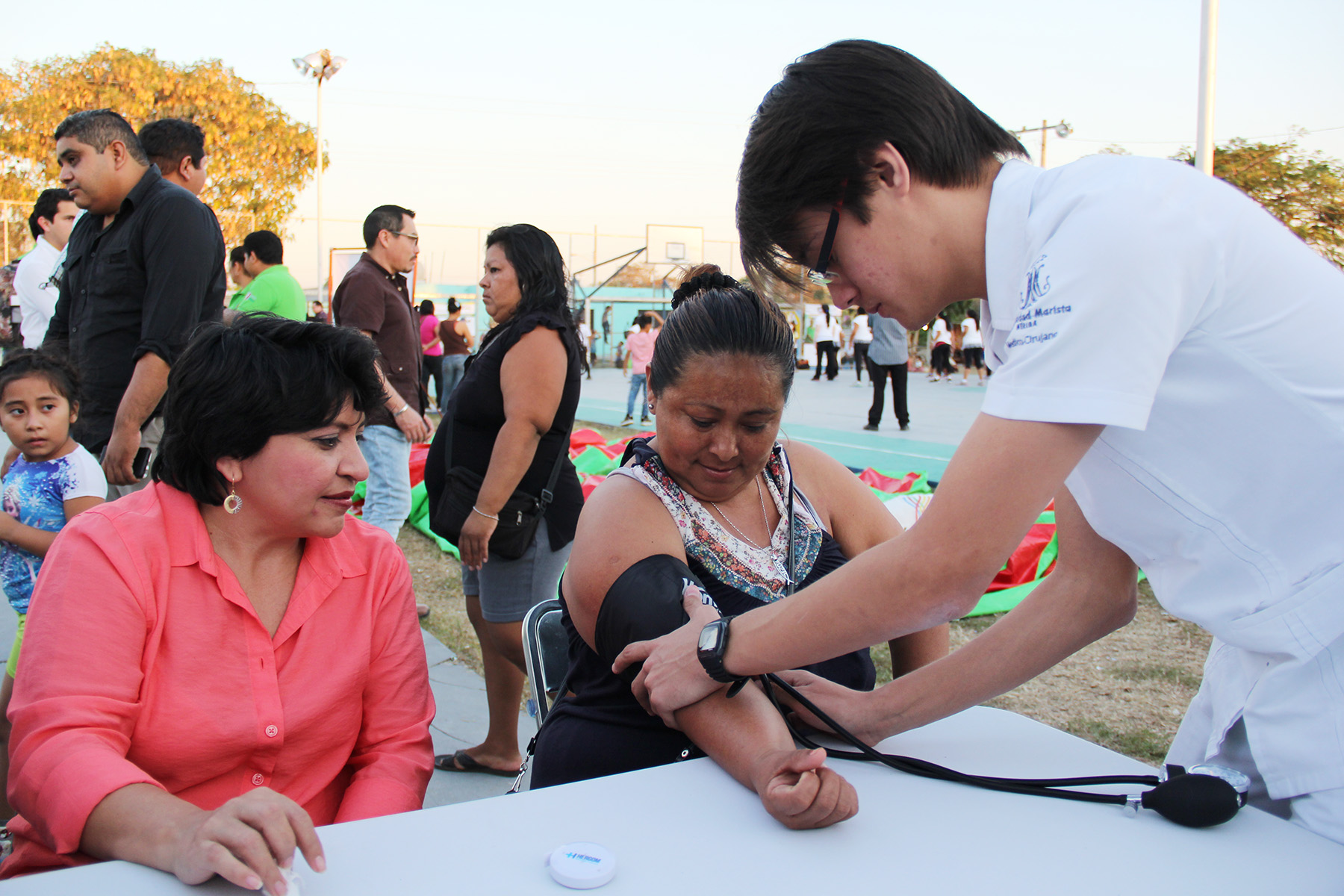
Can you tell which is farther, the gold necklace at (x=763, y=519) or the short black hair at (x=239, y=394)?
the gold necklace at (x=763, y=519)

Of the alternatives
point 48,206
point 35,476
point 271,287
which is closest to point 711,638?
point 35,476

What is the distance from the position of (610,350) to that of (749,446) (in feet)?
99.1

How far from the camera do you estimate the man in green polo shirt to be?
4906 millimetres

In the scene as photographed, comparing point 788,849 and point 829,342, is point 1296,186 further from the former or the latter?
point 788,849

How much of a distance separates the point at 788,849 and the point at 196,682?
1.01m

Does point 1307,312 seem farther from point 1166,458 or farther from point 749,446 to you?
point 749,446

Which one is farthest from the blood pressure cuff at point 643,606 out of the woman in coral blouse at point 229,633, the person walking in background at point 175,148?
the person walking in background at point 175,148

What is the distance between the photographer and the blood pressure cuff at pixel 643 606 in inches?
61.1

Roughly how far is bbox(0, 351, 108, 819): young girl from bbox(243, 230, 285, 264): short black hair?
2641 millimetres

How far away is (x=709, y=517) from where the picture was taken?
180cm

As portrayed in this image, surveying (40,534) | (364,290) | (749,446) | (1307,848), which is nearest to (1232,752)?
(1307,848)

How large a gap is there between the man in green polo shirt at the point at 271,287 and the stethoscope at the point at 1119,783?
3950 mm

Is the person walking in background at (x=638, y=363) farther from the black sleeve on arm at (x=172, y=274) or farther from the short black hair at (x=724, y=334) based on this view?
the short black hair at (x=724, y=334)

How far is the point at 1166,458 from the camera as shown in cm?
106
